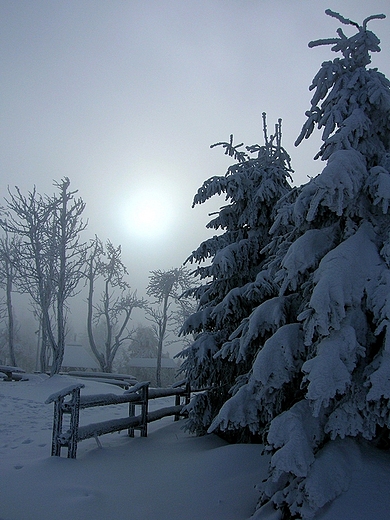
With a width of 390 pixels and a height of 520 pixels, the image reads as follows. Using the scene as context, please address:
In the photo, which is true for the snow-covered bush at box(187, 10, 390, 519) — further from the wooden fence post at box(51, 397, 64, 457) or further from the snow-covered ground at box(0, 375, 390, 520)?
the wooden fence post at box(51, 397, 64, 457)

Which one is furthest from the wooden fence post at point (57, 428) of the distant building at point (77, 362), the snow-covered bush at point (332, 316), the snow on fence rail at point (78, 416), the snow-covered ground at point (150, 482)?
the distant building at point (77, 362)

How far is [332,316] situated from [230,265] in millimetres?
4110

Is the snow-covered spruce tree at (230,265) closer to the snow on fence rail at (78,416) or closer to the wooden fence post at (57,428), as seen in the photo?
the snow on fence rail at (78,416)

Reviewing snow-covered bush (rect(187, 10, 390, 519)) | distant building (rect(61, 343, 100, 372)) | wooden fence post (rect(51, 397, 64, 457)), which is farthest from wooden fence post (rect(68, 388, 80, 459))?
distant building (rect(61, 343, 100, 372))

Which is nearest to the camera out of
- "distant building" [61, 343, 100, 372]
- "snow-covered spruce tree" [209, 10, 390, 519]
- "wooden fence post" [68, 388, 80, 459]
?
"snow-covered spruce tree" [209, 10, 390, 519]

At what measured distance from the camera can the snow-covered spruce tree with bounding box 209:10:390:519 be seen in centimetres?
394

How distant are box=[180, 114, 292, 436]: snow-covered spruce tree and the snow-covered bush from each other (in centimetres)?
204

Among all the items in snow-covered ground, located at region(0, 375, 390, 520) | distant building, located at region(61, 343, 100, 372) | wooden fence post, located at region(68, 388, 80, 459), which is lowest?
snow-covered ground, located at region(0, 375, 390, 520)

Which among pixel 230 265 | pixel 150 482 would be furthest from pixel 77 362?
pixel 150 482

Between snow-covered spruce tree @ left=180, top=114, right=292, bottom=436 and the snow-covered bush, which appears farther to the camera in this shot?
snow-covered spruce tree @ left=180, top=114, right=292, bottom=436

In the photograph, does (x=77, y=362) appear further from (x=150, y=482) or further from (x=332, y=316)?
(x=332, y=316)

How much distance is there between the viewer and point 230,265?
8.20 m

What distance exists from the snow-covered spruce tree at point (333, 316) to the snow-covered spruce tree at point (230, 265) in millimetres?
2265

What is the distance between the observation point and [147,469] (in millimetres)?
6223
